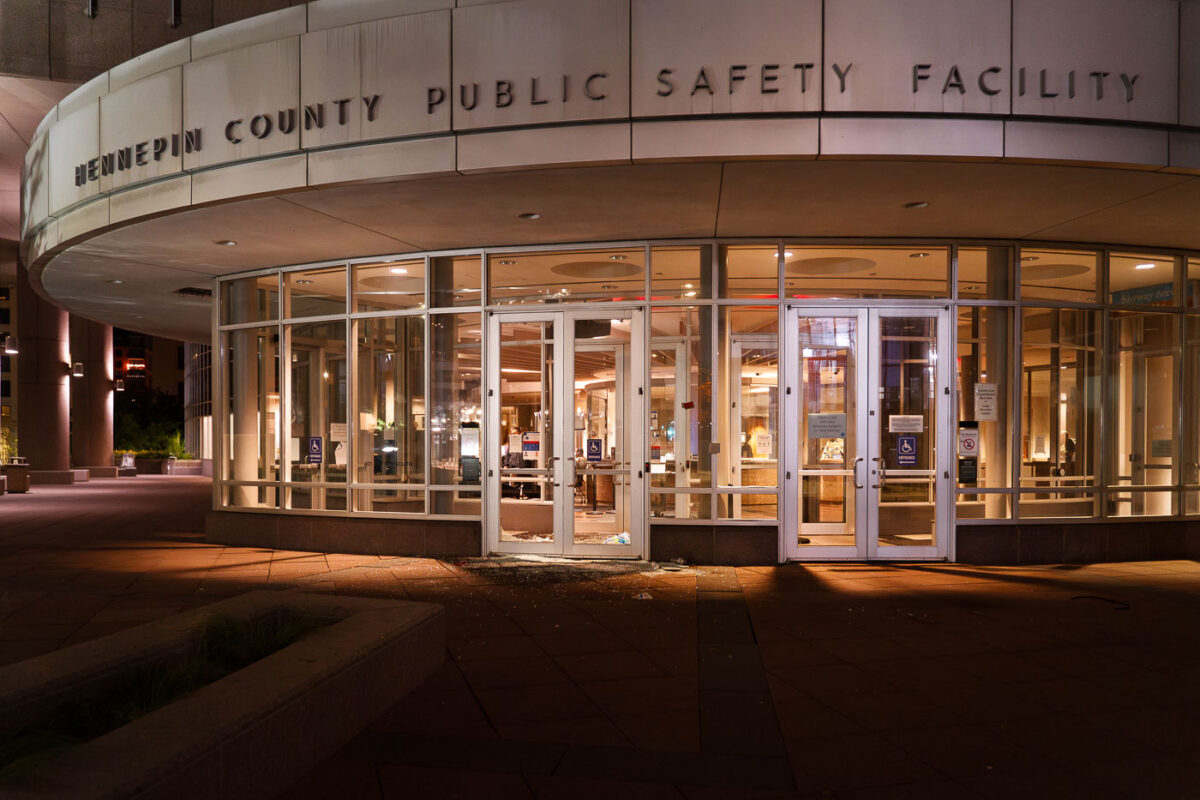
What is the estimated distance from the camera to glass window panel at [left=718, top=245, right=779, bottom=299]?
10672 millimetres

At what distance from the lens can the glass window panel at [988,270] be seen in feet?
35.2

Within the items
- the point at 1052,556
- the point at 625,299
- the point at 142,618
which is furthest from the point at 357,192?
the point at 1052,556

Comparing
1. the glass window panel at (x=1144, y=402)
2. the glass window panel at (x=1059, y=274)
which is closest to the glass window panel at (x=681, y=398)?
the glass window panel at (x=1059, y=274)

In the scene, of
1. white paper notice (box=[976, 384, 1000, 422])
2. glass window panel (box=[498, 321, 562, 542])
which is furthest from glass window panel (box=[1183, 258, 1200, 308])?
glass window panel (box=[498, 321, 562, 542])

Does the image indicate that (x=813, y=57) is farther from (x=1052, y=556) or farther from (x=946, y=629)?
(x=1052, y=556)

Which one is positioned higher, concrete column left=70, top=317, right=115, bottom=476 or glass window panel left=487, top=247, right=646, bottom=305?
glass window panel left=487, top=247, right=646, bottom=305

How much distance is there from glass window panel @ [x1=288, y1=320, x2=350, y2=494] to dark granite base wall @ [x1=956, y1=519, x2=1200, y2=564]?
7.88m

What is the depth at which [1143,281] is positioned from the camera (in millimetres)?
11688

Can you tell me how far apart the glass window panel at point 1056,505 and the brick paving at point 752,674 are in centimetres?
71

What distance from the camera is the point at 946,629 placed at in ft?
23.4

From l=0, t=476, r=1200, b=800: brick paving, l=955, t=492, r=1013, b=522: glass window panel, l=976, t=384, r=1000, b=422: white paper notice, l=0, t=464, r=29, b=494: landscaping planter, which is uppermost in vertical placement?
l=976, t=384, r=1000, b=422: white paper notice

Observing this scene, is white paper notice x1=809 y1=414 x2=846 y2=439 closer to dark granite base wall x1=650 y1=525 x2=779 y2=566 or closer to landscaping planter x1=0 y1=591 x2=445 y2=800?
dark granite base wall x1=650 y1=525 x2=779 y2=566

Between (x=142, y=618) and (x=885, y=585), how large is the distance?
6.81 metres

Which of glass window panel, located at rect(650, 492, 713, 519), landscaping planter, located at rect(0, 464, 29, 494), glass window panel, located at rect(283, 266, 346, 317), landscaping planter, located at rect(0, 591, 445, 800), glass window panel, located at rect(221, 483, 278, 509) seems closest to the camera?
landscaping planter, located at rect(0, 591, 445, 800)
